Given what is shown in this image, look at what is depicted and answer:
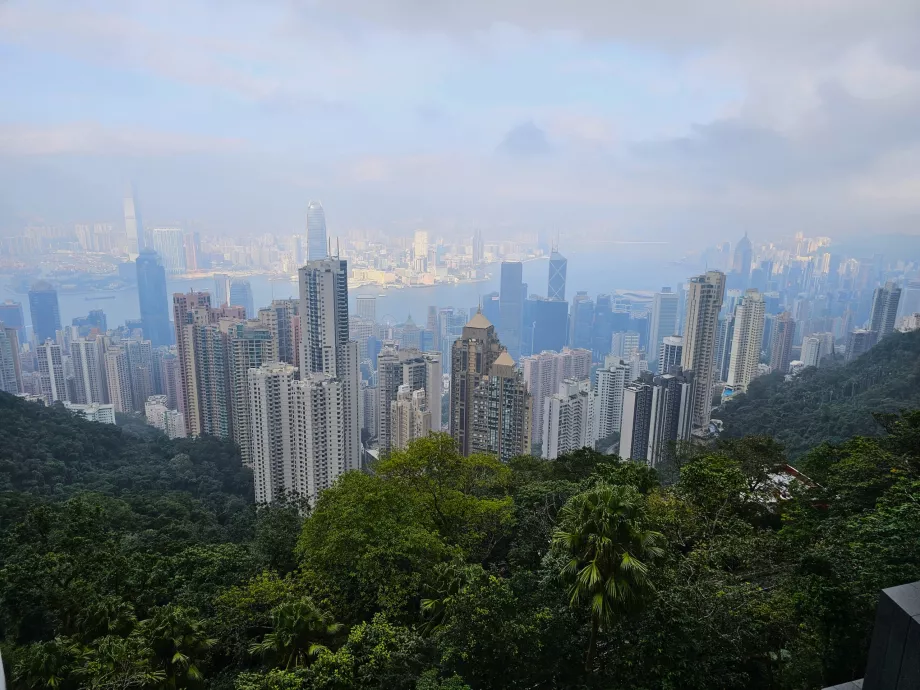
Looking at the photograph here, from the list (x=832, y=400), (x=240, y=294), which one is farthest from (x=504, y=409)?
(x=240, y=294)

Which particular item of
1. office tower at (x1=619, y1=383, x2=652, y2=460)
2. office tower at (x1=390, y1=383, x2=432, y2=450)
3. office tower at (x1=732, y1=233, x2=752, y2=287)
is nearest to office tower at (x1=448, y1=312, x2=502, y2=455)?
office tower at (x1=390, y1=383, x2=432, y2=450)

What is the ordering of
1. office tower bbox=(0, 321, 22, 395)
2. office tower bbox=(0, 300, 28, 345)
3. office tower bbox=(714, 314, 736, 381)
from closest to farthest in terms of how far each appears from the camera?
office tower bbox=(0, 321, 22, 395)
office tower bbox=(714, 314, 736, 381)
office tower bbox=(0, 300, 28, 345)

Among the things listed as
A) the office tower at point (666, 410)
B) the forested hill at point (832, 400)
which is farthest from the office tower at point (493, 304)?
the office tower at point (666, 410)

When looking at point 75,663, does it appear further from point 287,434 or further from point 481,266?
point 481,266

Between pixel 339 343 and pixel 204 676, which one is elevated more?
pixel 204 676

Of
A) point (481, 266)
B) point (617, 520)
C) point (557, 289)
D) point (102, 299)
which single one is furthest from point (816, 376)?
point (102, 299)

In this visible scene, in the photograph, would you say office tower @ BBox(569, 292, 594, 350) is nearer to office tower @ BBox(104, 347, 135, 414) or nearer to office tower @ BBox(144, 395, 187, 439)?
office tower @ BBox(144, 395, 187, 439)

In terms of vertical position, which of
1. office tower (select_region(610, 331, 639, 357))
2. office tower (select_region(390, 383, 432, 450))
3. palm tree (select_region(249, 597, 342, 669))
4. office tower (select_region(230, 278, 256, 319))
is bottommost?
office tower (select_region(610, 331, 639, 357))

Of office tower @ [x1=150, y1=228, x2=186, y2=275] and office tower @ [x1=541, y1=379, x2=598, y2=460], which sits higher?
office tower @ [x1=150, y1=228, x2=186, y2=275]
